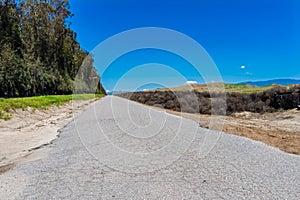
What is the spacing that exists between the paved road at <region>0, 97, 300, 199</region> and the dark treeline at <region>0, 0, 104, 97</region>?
67.0ft

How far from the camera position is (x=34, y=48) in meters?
31.3

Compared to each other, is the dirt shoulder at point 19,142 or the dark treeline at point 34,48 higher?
the dark treeline at point 34,48

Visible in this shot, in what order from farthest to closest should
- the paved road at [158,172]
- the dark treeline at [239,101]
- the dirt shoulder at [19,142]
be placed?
1. the dark treeline at [239,101]
2. the dirt shoulder at [19,142]
3. the paved road at [158,172]

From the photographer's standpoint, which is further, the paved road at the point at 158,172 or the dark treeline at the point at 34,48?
the dark treeline at the point at 34,48

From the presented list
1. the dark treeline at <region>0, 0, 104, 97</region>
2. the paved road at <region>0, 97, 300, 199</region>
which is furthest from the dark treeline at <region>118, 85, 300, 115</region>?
the dark treeline at <region>0, 0, 104, 97</region>

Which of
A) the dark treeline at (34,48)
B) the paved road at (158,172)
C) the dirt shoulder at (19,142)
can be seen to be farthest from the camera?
the dark treeline at (34,48)

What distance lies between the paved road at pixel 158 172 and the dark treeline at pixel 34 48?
20.4 m

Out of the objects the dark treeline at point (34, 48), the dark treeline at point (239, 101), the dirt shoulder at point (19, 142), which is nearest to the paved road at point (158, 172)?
the dirt shoulder at point (19, 142)

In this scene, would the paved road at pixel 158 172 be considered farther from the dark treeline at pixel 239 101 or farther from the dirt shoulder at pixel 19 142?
the dark treeline at pixel 239 101

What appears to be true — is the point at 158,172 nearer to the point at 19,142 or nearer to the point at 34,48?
the point at 19,142

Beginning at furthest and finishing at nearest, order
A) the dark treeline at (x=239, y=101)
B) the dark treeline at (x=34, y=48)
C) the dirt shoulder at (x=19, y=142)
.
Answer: the dark treeline at (x=34, y=48)
the dark treeline at (x=239, y=101)
the dirt shoulder at (x=19, y=142)

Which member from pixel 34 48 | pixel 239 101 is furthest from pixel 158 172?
pixel 34 48

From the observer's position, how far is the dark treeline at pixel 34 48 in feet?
75.8

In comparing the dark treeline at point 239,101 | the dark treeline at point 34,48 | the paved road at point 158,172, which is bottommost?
the paved road at point 158,172
